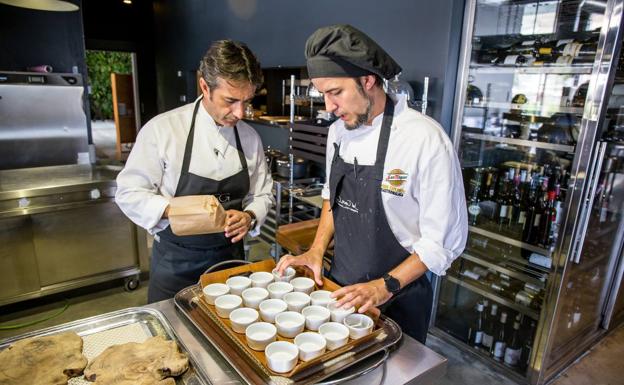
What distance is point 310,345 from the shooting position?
1.01 meters

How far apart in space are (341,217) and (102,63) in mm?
13109

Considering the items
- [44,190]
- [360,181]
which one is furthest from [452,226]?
[44,190]

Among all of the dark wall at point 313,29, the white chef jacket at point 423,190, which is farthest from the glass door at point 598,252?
the white chef jacket at point 423,190

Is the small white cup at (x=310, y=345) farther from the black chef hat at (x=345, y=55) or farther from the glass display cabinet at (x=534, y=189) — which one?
the glass display cabinet at (x=534, y=189)

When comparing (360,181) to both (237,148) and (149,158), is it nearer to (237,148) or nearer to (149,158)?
(237,148)

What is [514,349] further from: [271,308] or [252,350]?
[252,350]

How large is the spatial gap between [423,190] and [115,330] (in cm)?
106

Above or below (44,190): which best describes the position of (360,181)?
above

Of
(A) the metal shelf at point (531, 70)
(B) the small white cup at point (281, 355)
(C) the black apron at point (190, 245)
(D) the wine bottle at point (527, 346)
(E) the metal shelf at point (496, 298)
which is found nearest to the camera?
(B) the small white cup at point (281, 355)

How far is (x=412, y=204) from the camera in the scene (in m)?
1.40

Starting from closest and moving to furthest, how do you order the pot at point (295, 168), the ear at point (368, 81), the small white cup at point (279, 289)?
the small white cup at point (279, 289) → the ear at point (368, 81) → the pot at point (295, 168)

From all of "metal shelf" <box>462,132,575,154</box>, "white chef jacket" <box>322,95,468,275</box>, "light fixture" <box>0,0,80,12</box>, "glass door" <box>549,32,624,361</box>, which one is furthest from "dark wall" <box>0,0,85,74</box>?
"glass door" <box>549,32,624,361</box>

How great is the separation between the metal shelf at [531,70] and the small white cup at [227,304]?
2078mm

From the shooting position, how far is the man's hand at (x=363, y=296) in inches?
45.8
